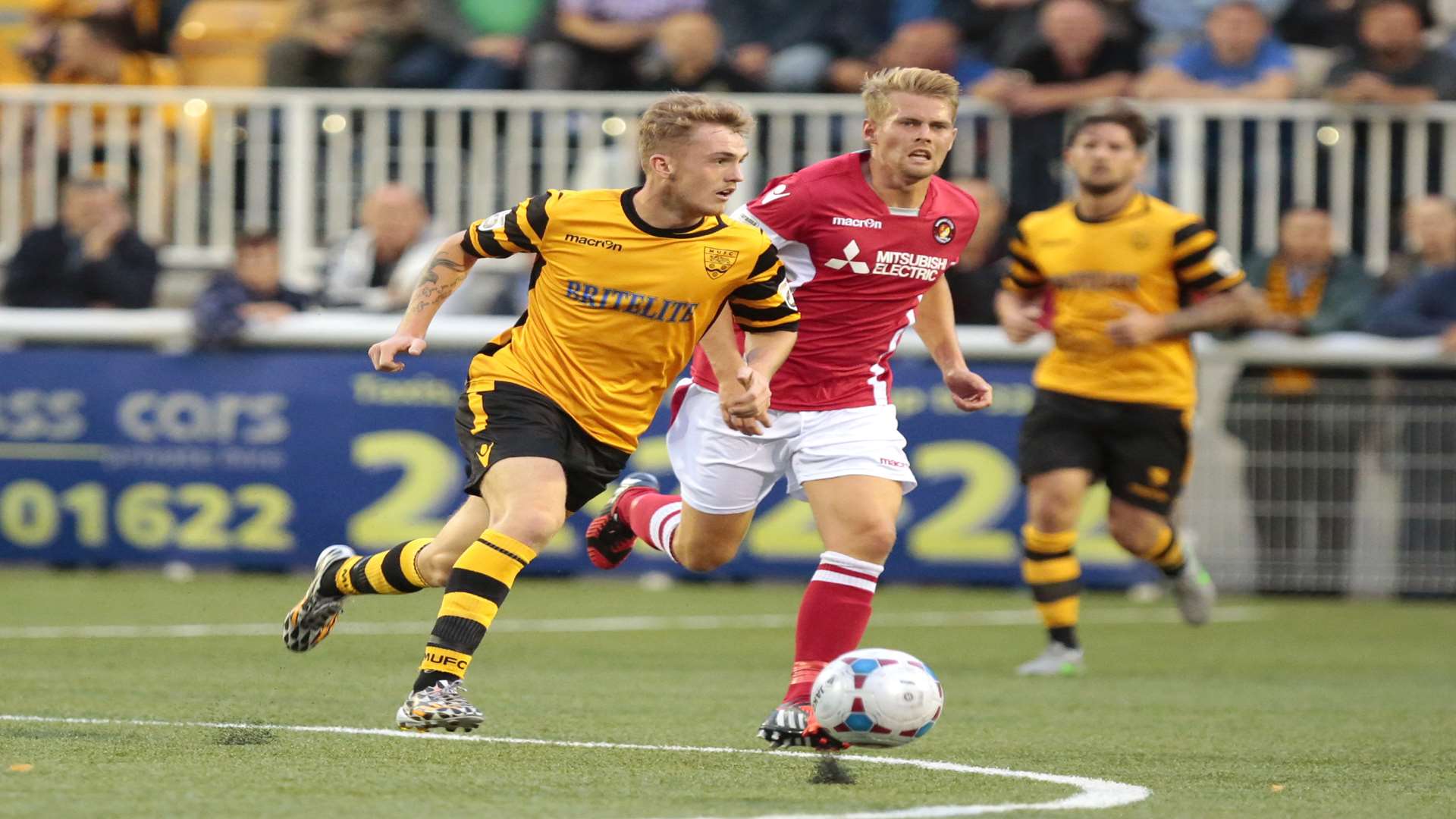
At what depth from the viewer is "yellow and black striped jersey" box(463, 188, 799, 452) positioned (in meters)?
6.66

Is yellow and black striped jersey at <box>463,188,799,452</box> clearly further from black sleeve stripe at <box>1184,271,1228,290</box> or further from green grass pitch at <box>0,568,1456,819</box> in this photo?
black sleeve stripe at <box>1184,271,1228,290</box>

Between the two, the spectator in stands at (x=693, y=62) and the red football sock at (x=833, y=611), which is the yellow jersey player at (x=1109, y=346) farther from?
the spectator in stands at (x=693, y=62)

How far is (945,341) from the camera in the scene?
294 inches

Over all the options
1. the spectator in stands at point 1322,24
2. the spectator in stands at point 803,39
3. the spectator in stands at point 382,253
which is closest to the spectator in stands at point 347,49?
the spectator in stands at point 382,253

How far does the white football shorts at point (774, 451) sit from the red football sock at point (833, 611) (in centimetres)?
31

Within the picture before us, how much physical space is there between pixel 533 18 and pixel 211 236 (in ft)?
8.39

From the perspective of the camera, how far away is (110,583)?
12.8 m

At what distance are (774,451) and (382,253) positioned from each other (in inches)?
276

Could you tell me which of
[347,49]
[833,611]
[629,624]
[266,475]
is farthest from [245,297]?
[833,611]

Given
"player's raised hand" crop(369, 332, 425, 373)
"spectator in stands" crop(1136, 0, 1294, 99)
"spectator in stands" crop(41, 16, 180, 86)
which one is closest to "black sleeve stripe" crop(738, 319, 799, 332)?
"player's raised hand" crop(369, 332, 425, 373)

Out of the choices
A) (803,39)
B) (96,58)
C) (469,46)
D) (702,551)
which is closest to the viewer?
(702,551)

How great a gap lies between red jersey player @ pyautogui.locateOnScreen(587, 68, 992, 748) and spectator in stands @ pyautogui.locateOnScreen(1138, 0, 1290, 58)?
7.98m

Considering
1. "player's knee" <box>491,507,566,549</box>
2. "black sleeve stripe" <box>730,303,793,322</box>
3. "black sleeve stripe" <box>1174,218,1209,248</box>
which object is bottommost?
"player's knee" <box>491,507,566,549</box>

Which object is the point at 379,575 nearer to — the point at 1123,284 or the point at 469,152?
the point at 1123,284
